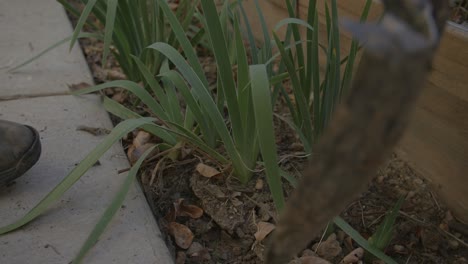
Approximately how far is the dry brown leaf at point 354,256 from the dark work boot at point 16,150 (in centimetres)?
77

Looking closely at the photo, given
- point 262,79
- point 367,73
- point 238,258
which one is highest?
point 367,73

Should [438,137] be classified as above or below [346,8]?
below

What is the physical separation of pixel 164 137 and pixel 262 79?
44 cm

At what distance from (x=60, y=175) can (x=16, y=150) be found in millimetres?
130

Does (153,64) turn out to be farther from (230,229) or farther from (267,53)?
(230,229)

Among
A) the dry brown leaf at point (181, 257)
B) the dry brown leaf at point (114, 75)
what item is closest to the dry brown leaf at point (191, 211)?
the dry brown leaf at point (181, 257)

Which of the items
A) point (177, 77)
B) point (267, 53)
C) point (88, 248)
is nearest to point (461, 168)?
point (267, 53)

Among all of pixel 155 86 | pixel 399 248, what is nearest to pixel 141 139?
pixel 155 86

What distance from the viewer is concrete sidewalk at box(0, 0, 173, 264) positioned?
3.51 ft

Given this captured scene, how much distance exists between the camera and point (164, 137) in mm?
1289

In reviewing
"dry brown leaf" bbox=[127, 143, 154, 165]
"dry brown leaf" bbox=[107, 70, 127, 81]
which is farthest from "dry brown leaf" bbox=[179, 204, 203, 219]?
"dry brown leaf" bbox=[107, 70, 127, 81]

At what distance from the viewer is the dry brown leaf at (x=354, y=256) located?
1122mm

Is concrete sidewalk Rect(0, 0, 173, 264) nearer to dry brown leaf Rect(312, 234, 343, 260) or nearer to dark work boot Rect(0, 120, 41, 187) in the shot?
dark work boot Rect(0, 120, 41, 187)

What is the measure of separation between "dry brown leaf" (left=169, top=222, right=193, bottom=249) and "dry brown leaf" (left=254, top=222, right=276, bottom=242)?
6.0 inches
